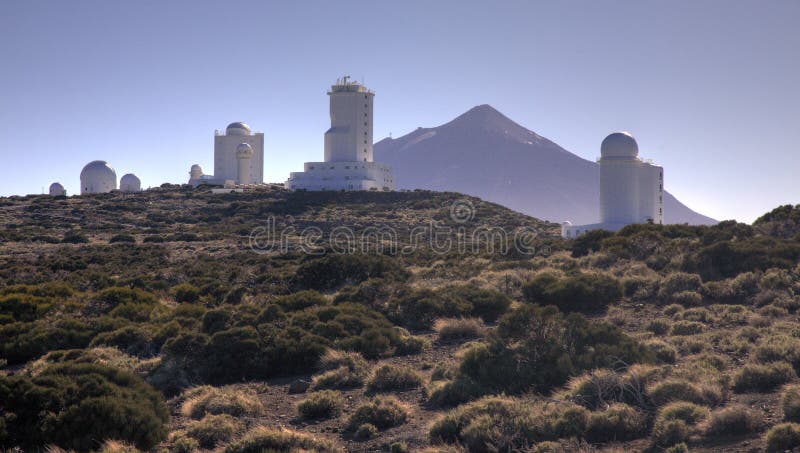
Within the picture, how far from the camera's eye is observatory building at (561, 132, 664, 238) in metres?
47.7

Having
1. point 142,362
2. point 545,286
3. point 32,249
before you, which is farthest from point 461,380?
point 32,249

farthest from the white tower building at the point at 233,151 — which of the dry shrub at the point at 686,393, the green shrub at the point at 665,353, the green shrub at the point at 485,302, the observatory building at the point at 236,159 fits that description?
the dry shrub at the point at 686,393

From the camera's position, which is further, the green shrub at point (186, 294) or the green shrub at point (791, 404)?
the green shrub at point (186, 294)

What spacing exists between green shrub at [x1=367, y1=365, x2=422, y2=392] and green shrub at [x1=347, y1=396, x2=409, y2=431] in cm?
120

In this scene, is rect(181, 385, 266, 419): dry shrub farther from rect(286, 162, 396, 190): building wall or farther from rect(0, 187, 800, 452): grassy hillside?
rect(286, 162, 396, 190): building wall

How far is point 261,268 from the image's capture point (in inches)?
889

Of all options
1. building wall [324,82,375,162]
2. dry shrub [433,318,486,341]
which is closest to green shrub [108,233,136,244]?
dry shrub [433,318,486,341]

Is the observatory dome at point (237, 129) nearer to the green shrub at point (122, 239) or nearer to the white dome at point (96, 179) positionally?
the white dome at point (96, 179)

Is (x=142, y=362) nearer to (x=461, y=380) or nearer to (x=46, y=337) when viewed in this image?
(x=46, y=337)

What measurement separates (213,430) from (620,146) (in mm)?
44568

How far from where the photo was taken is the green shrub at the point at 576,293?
1387 cm

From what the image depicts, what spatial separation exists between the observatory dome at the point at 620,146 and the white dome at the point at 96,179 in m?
44.0

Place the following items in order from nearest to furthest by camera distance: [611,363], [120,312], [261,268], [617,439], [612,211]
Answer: [617,439] < [611,363] < [120,312] < [261,268] < [612,211]

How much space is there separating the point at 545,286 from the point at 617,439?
812 centimetres
